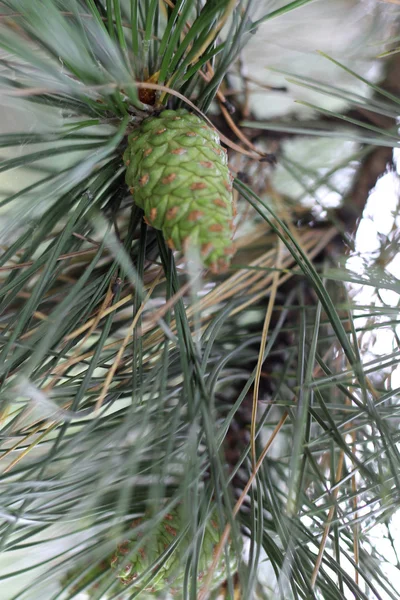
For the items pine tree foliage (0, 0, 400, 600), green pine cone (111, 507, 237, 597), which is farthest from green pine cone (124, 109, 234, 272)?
green pine cone (111, 507, 237, 597)

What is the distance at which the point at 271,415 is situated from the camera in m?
0.33

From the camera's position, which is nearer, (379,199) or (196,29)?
(196,29)

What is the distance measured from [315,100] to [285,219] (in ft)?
0.34

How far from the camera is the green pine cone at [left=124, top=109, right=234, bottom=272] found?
18cm

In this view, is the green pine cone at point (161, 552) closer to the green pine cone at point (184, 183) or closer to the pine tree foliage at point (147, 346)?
the pine tree foliage at point (147, 346)

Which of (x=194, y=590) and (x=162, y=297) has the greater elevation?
(x=162, y=297)

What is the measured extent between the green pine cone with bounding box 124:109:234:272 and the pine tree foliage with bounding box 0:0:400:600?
0.04 ft

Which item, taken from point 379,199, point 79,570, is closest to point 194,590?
point 79,570

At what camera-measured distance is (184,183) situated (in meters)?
0.20

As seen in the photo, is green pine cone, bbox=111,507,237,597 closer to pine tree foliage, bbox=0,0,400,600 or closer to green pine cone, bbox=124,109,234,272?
pine tree foliage, bbox=0,0,400,600

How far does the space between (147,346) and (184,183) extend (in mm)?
115

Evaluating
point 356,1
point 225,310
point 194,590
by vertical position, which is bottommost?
point 194,590

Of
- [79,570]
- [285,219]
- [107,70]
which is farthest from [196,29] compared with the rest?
[79,570]

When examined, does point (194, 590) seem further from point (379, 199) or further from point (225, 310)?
point (379, 199)
